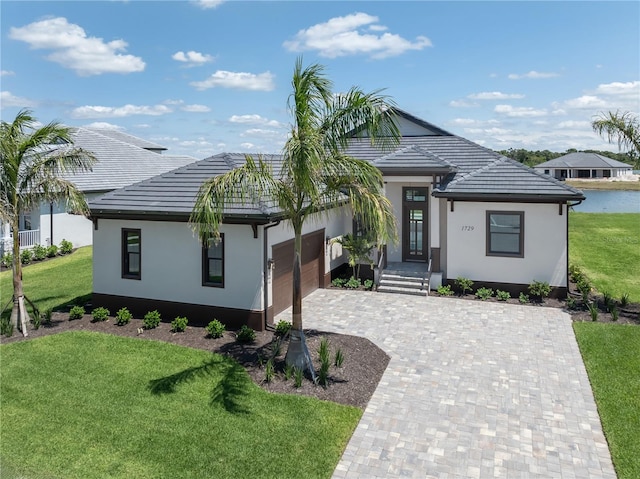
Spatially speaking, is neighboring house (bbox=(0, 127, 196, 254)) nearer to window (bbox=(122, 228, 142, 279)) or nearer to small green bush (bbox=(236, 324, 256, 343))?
window (bbox=(122, 228, 142, 279))

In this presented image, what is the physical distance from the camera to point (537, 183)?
16594 millimetres

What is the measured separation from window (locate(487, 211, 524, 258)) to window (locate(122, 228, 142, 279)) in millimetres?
11671

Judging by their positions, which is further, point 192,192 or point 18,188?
point 192,192

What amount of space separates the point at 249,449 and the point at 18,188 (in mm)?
9644

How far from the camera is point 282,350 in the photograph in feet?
37.4

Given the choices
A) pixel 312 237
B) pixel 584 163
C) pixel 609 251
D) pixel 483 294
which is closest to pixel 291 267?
pixel 312 237

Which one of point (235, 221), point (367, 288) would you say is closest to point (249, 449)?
point (235, 221)

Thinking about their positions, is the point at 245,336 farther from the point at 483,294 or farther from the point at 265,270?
→ the point at 483,294

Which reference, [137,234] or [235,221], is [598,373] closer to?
[235,221]

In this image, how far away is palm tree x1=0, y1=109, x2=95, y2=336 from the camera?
1215cm

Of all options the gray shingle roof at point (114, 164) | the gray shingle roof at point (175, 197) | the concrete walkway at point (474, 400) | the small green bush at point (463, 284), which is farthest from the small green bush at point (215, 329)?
the gray shingle roof at point (114, 164)

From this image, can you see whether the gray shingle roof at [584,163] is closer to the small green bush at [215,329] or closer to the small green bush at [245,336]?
the small green bush at [245,336]

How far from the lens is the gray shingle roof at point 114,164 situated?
27548 mm

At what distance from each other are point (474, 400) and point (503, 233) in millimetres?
9159
